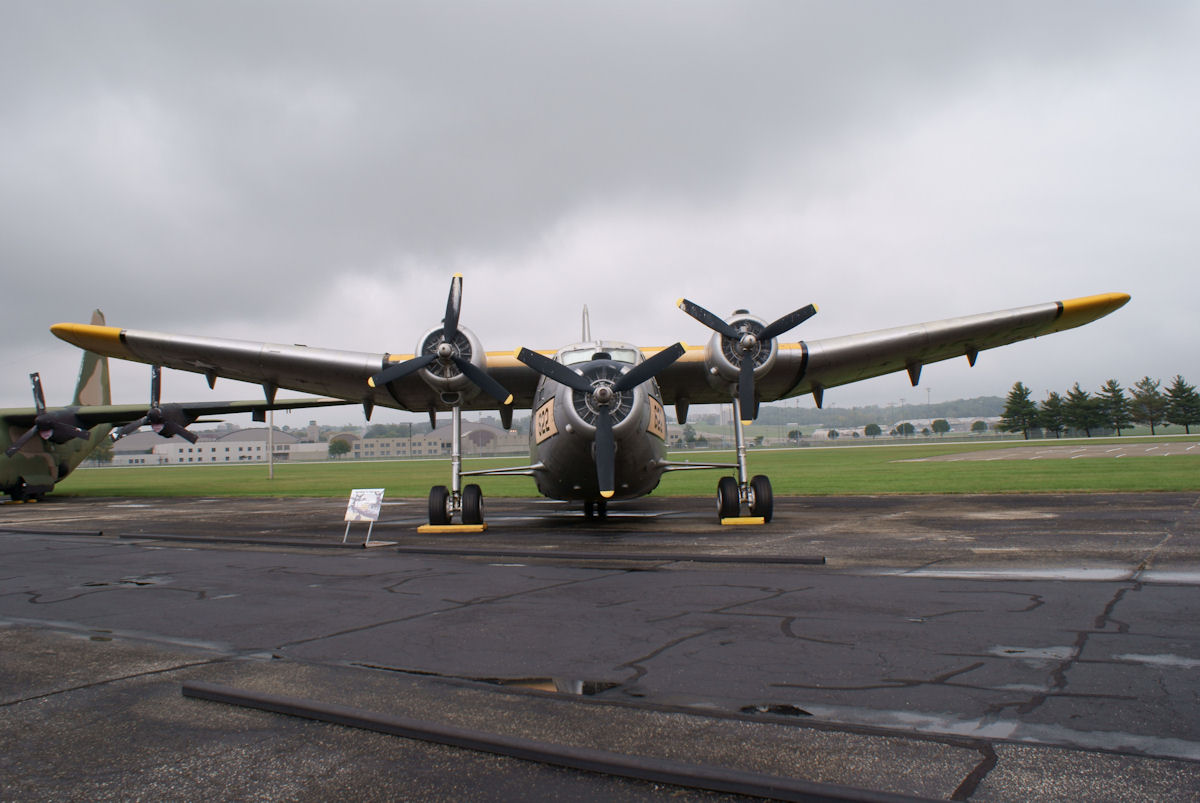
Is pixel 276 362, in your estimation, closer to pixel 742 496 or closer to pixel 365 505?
pixel 365 505

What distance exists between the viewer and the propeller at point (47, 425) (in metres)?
32.4

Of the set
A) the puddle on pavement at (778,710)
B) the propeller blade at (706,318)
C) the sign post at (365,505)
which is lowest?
the puddle on pavement at (778,710)

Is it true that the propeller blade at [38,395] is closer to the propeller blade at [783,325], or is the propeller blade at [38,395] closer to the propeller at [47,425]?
the propeller at [47,425]

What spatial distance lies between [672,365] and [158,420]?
88.1 feet

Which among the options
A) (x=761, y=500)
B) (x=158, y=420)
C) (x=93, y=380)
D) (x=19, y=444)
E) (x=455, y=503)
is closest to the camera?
(x=761, y=500)

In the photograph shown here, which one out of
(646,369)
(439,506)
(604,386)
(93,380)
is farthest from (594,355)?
(93,380)

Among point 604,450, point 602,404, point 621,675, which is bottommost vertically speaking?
point 621,675

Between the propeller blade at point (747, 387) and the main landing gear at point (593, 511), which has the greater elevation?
the propeller blade at point (747, 387)

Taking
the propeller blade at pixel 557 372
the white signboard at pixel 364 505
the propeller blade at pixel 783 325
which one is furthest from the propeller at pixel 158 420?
the propeller blade at pixel 783 325

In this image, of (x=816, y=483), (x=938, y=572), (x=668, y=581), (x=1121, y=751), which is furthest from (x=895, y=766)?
(x=816, y=483)

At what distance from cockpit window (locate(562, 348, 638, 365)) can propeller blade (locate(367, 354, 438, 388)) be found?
303cm

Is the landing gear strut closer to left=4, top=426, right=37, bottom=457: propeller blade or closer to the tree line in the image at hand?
left=4, top=426, right=37, bottom=457: propeller blade

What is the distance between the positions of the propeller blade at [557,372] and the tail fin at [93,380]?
32.4 meters

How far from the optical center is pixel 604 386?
45.4 feet
